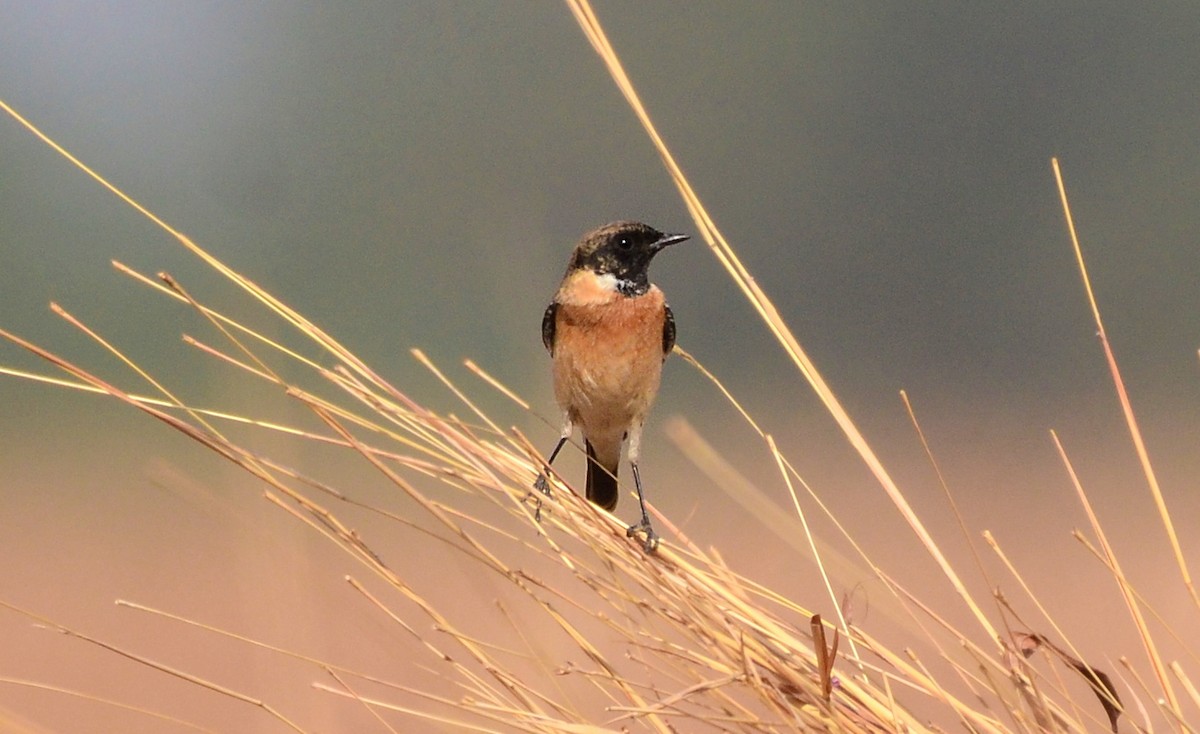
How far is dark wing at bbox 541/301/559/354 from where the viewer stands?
93.0 inches

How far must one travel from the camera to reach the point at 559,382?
2.28 meters

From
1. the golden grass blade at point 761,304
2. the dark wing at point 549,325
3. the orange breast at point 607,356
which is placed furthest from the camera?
the dark wing at point 549,325

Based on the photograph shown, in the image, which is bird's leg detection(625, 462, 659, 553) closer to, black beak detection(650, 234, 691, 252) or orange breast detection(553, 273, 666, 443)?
orange breast detection(553, 273, 666, 443)

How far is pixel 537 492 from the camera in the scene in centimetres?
125

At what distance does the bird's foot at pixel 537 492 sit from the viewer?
121cm

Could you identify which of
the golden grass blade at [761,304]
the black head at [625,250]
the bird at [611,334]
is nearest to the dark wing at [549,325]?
the bird at [611,334]

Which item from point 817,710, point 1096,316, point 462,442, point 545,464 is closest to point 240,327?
point 462,442

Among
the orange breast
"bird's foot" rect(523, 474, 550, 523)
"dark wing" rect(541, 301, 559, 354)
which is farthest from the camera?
"dark wing" rect(541, 301, 559, 354)

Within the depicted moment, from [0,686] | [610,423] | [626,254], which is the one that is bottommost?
[0,686]

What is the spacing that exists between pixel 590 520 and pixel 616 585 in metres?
0.16

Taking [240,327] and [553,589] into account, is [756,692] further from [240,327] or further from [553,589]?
[240,327]

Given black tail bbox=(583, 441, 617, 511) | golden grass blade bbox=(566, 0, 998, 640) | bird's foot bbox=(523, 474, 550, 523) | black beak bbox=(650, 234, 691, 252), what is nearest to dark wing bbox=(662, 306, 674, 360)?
black beak bbox=(650, 234, 691, 252)

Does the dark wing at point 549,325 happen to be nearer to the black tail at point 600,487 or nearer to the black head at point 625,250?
the black head at point 625,250

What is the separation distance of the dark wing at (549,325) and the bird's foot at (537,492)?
35.9 inches
